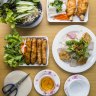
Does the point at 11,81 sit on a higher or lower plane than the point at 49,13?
lower

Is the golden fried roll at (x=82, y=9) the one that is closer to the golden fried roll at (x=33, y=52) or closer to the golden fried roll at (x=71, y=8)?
the golden fried roll at (x=71, y=8)

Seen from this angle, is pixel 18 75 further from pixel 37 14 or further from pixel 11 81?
pixel 37 14

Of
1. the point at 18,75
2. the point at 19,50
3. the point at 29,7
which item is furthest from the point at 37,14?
the point at 18,75

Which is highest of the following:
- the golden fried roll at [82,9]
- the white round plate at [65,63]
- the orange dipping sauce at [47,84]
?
the golden fried roll at [82,9]

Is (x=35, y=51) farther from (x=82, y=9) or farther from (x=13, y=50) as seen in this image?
(x=82, y=9)

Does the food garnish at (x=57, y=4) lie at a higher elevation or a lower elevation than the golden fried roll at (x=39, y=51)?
higher

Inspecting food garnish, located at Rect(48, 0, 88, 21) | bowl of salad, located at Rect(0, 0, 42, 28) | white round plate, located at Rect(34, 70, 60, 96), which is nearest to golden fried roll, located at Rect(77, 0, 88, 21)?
food garnish, located at Rect(48, 0, 88, 21)

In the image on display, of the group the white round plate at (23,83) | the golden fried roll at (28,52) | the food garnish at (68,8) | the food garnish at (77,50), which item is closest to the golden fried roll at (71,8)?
the food garnish at (68,8)
